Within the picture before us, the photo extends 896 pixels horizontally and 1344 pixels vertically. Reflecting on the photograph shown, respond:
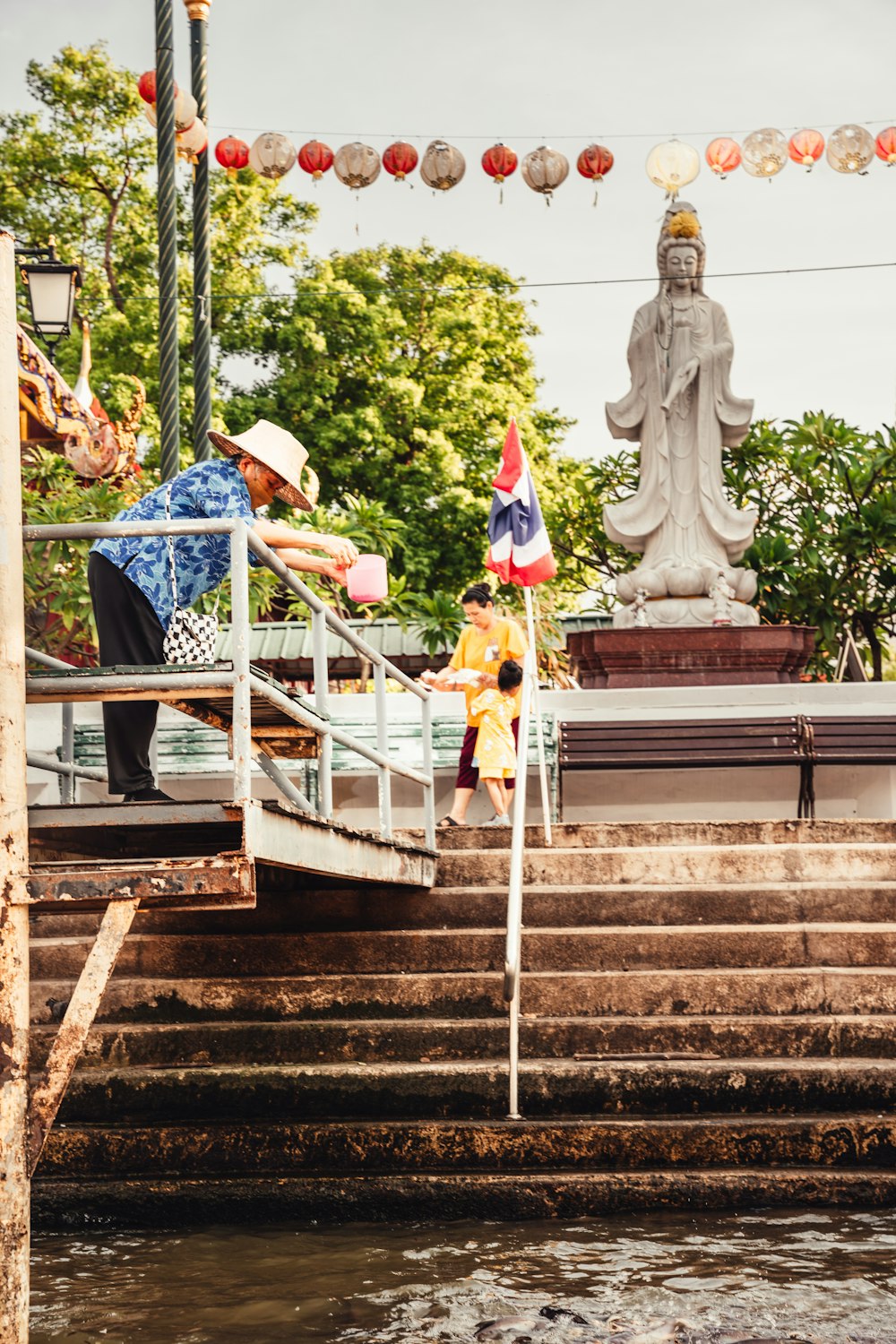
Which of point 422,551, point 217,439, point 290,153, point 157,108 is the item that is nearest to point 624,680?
point 157,108

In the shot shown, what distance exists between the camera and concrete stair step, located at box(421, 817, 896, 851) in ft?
27.0

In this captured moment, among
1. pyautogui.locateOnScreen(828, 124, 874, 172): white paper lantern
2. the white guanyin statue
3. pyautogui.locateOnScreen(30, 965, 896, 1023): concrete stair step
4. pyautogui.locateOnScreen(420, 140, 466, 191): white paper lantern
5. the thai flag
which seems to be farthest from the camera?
pyautogui.locateOnScreen(420, 140, 466, 191): white paper lantern

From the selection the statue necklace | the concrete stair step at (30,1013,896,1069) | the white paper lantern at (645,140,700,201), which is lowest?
the concrete stair step at (30,1013,896,1069)

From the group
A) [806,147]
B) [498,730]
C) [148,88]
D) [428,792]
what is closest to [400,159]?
[148,88]

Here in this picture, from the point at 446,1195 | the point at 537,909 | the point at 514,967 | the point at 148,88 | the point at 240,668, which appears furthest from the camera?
the point at 148,88

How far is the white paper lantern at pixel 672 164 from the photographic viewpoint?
1502 centimetres

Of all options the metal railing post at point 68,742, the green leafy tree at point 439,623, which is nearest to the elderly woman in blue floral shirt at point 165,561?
the metal railing post at point 68,742

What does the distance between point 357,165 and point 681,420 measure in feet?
14.2

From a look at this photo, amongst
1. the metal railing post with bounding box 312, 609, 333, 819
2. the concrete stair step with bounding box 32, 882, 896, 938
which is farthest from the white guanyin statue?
the metal railing post with bounding box 312, 609, 333, 819

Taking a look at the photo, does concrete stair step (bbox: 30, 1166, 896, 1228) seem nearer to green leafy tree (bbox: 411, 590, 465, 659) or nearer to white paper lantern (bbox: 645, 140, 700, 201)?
green leafy tree (bbox: 411, 590, 465, 659)

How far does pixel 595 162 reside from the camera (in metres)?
16.2

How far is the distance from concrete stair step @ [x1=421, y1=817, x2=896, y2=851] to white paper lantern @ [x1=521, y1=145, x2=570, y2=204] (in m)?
9.65

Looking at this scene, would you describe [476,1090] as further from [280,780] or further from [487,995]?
[280,780]

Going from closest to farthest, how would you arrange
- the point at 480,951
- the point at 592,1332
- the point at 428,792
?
the point at 592,1332 → the point at 480,951 → the point at 428,792
